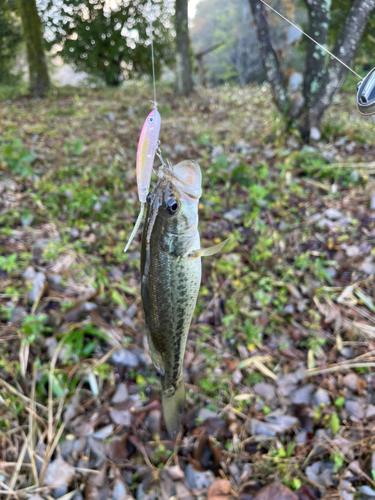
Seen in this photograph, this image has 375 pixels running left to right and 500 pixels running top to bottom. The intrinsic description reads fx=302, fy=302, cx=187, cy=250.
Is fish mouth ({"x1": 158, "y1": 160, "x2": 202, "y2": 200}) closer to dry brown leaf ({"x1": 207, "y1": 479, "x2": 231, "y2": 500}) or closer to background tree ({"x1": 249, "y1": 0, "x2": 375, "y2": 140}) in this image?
→ dry brown leaf ({"x1": 207, "y1": 479, "x2": 231, "y2": 500})

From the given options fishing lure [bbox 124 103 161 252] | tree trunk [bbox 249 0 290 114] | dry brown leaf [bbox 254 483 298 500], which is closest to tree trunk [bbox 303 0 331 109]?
tree trunk [bbox 249 0 290 114]

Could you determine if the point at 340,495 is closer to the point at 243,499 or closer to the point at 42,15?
the point at 243,499

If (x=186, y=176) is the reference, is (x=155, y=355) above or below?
below

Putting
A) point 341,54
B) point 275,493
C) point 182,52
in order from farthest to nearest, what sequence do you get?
point 182,52 < point 341,54 < point 275,493

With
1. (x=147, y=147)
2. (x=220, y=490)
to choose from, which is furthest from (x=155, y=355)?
(x=220, y=490)

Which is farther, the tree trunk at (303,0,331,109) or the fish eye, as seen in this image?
the tree trunk at (303,0,331,109)

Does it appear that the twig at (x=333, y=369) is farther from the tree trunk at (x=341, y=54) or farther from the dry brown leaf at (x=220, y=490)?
the tree trunk at (x=341, y=54)

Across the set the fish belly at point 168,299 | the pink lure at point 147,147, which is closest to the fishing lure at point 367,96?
the pink lure at point 147,147

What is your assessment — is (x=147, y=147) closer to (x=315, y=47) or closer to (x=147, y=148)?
(x=147, y=148)
